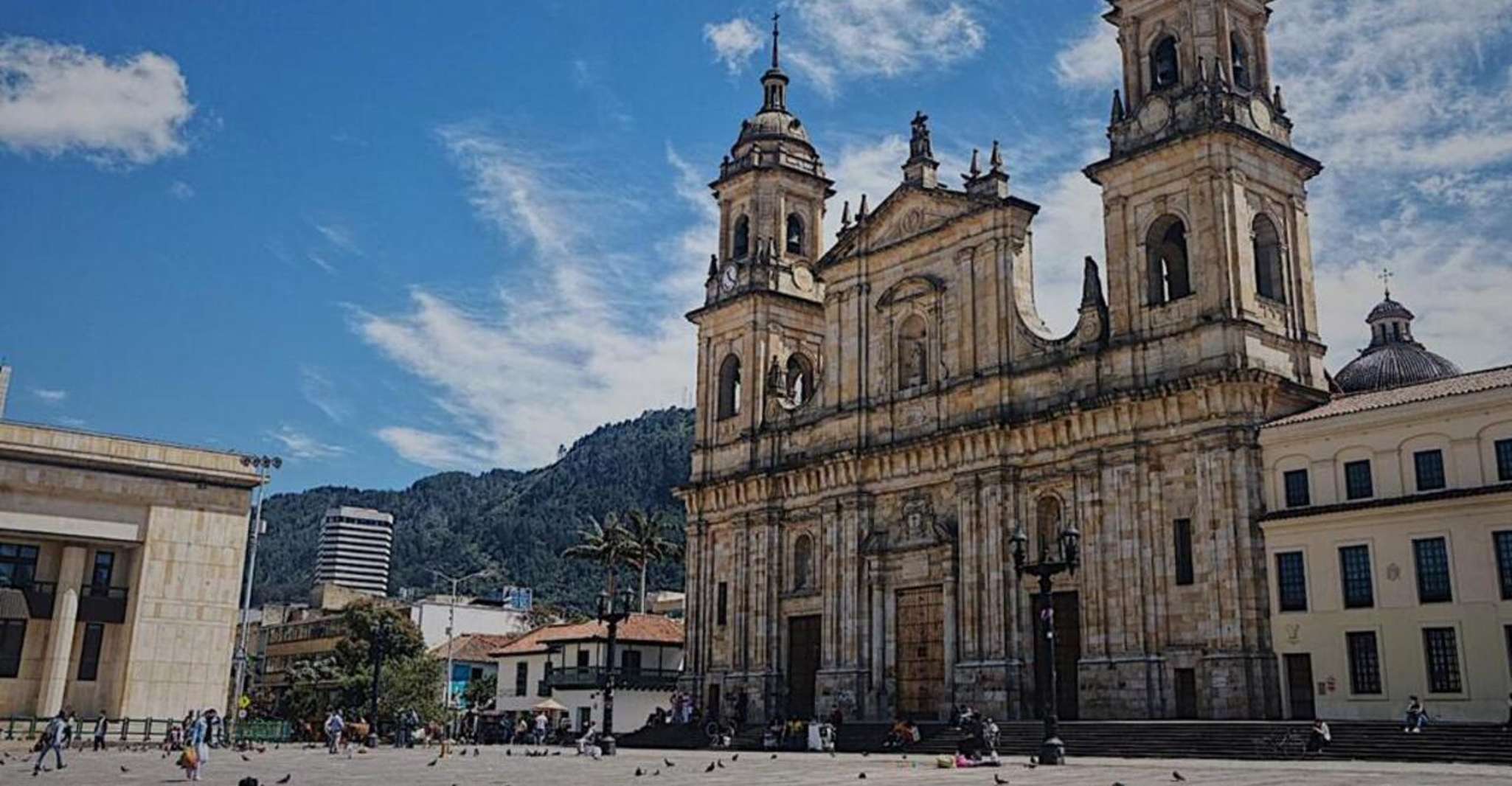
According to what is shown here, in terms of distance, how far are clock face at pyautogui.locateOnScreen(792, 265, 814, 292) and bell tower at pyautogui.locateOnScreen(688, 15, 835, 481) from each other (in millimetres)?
44

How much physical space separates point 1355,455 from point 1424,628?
4511mm

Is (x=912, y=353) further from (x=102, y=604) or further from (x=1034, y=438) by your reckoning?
(x=102, y=604)

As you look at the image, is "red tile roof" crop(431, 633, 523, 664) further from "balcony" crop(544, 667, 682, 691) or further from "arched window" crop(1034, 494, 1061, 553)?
"arched window" crop(1034, 494, 1061, 553)

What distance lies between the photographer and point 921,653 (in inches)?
1695

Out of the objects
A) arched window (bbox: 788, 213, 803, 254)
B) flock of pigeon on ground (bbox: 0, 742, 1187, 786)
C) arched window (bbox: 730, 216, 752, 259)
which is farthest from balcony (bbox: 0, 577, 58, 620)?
arched window (bbox: 788, 213, 803, 254)

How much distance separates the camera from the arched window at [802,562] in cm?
4828

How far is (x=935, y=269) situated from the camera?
45219 mm

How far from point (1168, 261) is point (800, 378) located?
57.9 ft

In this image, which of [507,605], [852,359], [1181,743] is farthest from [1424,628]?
[507,605]

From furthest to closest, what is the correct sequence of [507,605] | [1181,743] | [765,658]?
1. [507,605]
2. [765,658]
3. [1181,743]

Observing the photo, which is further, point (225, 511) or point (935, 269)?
point (225, 511)

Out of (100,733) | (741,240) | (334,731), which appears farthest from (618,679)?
(100,733)

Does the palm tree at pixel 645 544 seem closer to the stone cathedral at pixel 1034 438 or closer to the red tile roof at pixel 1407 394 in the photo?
the stone cathedral at pixel 1034 438

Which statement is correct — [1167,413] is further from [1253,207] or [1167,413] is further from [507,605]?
[507,605]
